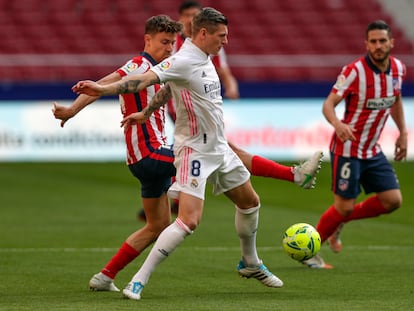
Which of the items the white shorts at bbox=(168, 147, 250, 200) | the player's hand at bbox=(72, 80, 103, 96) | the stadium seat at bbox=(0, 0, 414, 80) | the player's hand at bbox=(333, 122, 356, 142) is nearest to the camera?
the player's hand at bbox=(72, 80, 103, 96)

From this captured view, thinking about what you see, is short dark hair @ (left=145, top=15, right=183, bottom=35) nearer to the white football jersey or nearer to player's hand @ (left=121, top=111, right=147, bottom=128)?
the white football jersey

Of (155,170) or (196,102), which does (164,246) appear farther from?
(196,102)

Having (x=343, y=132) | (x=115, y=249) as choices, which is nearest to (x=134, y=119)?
(x=343, y=132)

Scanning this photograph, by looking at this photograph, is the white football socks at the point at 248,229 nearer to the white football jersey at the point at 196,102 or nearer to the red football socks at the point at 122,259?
the white football jersey at the point at 196,102

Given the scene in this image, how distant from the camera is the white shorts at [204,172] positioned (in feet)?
24.2

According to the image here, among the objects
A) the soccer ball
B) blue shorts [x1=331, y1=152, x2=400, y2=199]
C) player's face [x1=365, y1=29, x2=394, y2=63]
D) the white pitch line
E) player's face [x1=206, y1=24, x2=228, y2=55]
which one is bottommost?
the white pitch line

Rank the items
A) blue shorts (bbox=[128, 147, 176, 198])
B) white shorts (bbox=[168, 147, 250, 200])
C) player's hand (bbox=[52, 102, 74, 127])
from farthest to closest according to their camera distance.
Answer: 1. blue shorts (bbox=[128, 147, 176, 198])
2. white shorts (bbox=[168, 147, 250, 200])
3. player's hand (bbox=[52, 102, 74, 127])

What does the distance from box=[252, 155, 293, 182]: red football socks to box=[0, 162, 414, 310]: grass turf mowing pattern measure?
34.5 inches

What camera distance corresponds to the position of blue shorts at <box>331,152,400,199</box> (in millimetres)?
9500

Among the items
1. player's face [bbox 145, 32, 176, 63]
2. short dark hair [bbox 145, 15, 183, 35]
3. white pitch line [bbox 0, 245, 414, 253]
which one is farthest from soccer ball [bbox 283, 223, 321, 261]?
white pitch line [bbox 0, 245, 414, 253]

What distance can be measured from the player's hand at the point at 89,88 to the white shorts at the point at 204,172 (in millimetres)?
959

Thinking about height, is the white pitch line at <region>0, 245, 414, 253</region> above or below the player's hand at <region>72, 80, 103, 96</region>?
below

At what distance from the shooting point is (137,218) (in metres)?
13.2

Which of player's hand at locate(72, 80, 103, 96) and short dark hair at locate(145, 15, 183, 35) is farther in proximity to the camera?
short dark hair at locate(145, 15, 183, 35)
